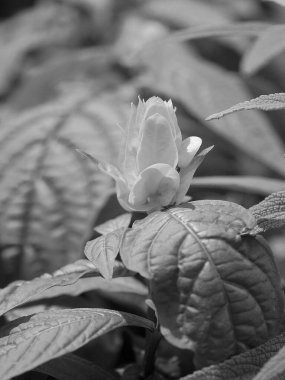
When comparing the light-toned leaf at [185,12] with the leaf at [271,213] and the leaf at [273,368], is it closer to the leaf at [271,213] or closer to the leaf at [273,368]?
the leaf at [271,213]

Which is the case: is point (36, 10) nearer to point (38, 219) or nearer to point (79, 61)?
point (79, 61)

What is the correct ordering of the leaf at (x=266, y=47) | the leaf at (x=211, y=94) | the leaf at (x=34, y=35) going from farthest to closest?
the leaf at (x=34, y=35)
the leaf at (x=211, y=94)
the leaf at (x=266, y=47)

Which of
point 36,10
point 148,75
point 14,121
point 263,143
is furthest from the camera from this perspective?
point 36,10

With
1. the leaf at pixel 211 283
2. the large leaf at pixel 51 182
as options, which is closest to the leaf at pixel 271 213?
the leaf at pixel 211 283

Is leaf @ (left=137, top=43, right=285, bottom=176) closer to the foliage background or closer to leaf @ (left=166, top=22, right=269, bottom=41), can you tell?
the foliage background

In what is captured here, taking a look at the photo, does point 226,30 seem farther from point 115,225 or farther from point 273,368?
point 273,368

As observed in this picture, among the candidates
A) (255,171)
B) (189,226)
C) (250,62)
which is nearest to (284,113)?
(255,171)
